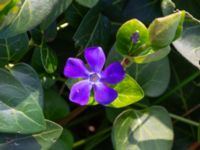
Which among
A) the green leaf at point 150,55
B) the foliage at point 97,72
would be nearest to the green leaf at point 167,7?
the foliage at point 97,72

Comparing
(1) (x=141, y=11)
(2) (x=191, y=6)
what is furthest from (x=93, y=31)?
(2) (x=191, y=6)

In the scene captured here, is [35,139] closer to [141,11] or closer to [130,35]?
[130,35]

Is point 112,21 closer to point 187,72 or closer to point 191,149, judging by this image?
point 187,72

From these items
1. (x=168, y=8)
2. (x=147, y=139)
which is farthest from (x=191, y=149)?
(x=168, y=8)

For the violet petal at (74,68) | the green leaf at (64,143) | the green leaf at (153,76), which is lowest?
the green leaf at (64,143)

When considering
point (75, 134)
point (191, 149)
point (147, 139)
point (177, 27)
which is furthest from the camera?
point (75, 134)

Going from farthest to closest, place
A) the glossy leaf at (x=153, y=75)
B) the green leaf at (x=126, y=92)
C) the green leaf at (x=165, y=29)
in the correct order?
the glossy leaf at (x=153, y=75)
the green leaf at (x=126, y=92)
the green leaf at (x=165, y=29)

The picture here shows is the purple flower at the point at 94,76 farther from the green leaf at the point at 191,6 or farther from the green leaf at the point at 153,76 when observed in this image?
the green leaf at the point at 191,6
